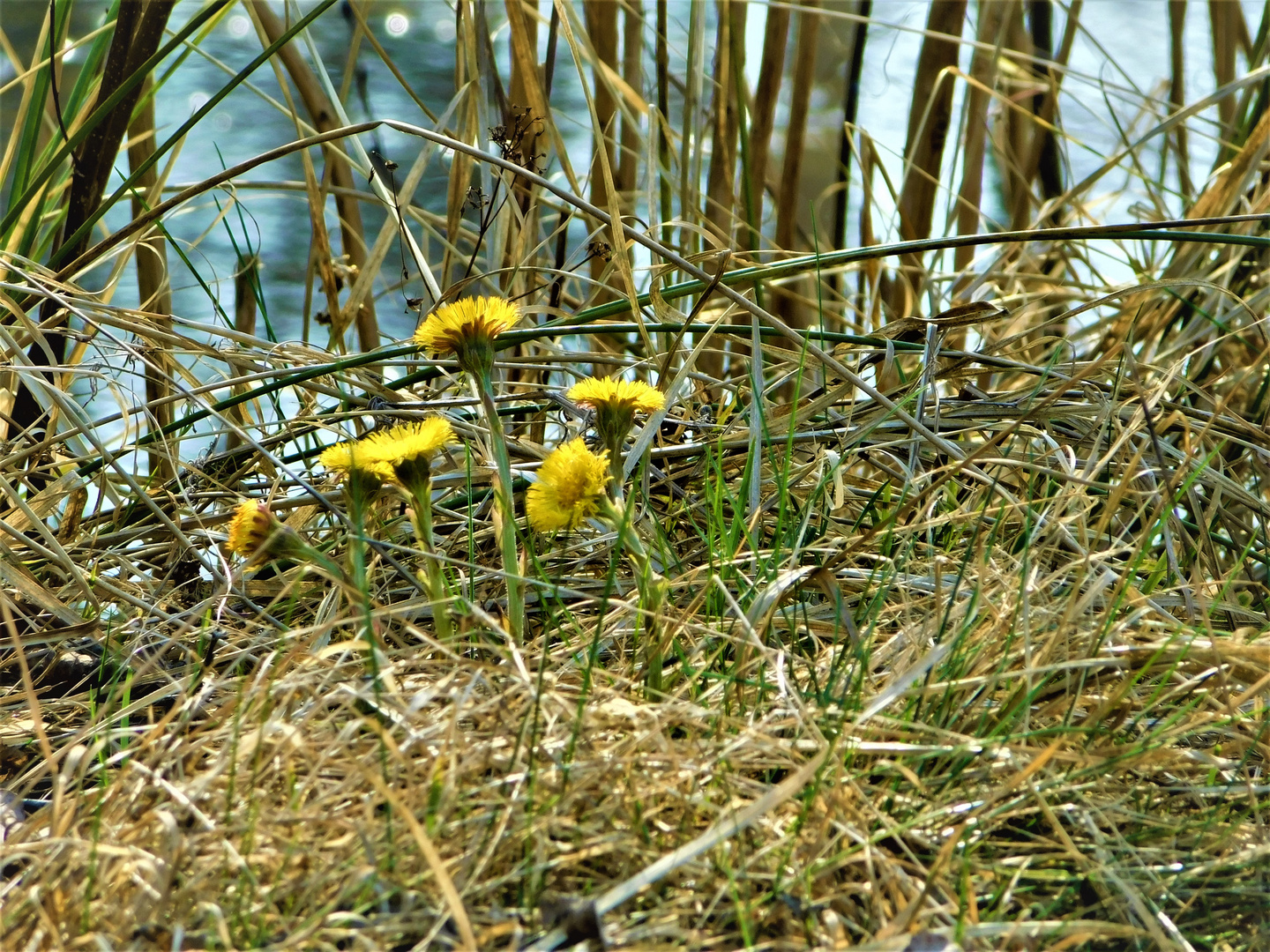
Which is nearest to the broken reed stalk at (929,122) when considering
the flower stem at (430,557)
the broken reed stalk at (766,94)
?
the broken reed stalk at (766,94)

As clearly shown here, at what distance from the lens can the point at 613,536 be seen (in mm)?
1002

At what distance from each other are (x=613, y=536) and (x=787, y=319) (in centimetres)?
100

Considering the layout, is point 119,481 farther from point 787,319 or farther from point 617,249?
point 787,319

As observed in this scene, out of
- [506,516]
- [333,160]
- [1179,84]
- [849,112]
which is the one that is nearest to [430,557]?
[506,516]

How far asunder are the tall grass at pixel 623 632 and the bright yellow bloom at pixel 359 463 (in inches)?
2.1

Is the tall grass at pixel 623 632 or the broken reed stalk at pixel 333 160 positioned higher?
the broken reed stalk at pixel 333 160

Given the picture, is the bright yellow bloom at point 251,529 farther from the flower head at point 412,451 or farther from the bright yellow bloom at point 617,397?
the bright yellow bloom at point 617,397

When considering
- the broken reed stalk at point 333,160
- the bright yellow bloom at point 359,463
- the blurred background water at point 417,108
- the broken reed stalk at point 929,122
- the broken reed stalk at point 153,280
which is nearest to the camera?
the bright yellow bloom at point 359,463

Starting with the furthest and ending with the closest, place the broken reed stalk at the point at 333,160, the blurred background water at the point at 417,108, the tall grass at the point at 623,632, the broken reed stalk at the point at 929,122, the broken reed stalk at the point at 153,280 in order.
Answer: the blurred background water at the point at 417,108, the broken reed stalk at the point at 929,122, the broken reed stalk at the point at 333,160, the broken reed stalk at the point at 153,280, the tall grass at the point at 623,632

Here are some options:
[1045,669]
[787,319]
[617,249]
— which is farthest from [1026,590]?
[787,319]

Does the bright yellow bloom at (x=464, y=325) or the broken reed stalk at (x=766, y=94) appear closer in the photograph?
the bright yellow bloom at (x=464, y=325)

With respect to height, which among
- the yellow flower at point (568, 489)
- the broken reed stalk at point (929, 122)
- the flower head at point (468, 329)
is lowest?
the yellow flower at point (568, 489)

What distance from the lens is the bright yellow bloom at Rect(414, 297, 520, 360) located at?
2.63ft

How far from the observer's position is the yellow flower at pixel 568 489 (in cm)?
77
